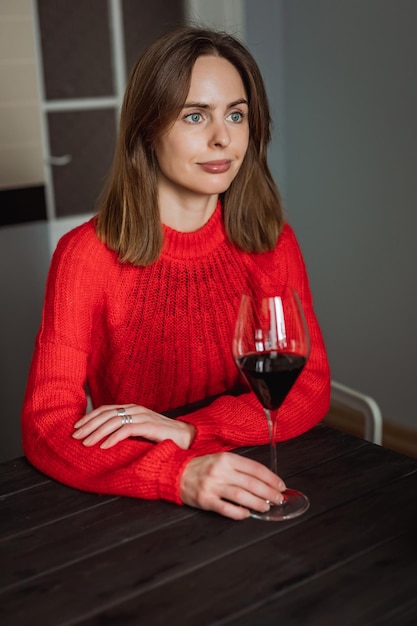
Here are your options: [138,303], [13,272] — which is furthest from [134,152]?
[13,272]

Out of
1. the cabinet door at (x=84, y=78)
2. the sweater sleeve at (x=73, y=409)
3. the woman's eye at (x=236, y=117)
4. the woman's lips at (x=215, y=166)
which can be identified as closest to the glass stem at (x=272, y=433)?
the sweater sleeve at (x=73, y=409)

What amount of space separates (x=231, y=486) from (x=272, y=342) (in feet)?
0.67

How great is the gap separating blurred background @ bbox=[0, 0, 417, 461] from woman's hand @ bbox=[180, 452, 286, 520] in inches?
74.2

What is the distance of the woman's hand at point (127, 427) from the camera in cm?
133

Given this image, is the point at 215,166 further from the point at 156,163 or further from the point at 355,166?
the point at 355,166

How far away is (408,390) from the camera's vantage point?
3.03m

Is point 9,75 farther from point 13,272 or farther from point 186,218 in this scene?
point 186,218

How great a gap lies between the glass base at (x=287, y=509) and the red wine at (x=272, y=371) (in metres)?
0.14

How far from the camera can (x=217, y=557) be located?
1006 mm

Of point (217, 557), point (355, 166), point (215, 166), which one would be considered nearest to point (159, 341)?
point (215, 166)

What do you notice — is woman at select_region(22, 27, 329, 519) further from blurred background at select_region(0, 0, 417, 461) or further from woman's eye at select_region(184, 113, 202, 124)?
blurred background at select_region(0, 0, 417, 461)

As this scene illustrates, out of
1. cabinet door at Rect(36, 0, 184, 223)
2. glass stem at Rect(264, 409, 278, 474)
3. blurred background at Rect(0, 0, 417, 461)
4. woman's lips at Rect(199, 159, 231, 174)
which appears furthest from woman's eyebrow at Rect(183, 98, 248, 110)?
cabinet door at Rect(36, 0, 184, 223)

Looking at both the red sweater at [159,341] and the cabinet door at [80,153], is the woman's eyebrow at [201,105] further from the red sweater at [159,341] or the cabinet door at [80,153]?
the cabinet door at [80,153]

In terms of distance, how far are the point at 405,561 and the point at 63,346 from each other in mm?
814
